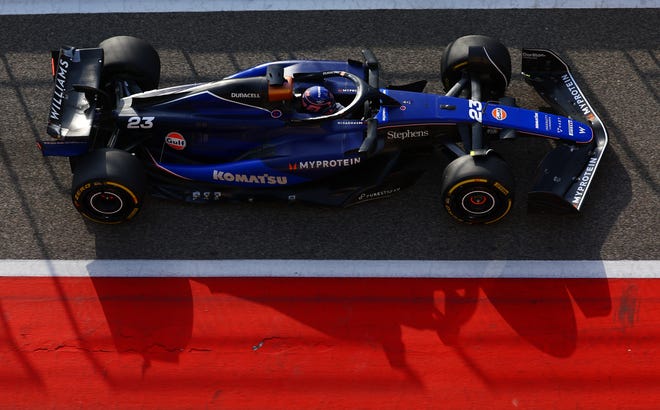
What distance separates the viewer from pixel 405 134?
7484 mm

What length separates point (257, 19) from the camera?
9.61 meters

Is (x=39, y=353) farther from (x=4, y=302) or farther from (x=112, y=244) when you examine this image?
(x=112, y=244)

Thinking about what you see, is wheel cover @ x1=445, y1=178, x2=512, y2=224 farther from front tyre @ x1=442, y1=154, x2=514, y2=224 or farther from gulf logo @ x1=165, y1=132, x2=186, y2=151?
gulf logo @ x1=165, y1=132, x2=186, y2=151

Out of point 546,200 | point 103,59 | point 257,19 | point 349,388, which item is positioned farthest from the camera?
point 257,19

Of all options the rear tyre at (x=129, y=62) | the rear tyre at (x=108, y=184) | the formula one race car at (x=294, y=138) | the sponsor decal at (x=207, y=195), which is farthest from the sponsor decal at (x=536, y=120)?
the rear tyre at (x=129, y=62)

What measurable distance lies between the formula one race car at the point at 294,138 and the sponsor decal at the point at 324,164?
0.03ft

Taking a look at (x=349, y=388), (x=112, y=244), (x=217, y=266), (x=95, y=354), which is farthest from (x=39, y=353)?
(x=349, y=388)

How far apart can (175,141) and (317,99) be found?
1538mm

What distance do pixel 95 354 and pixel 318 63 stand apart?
368 centimetres

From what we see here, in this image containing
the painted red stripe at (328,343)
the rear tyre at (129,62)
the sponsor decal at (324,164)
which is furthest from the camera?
the rear tyre at (129,62)

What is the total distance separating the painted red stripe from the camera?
A: 6.65 meters

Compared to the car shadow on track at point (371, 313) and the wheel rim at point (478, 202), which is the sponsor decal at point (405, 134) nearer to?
the wheel rim at point (478, 202)

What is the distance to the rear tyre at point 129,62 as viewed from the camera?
7.92m

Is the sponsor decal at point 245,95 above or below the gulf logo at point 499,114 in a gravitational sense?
above
